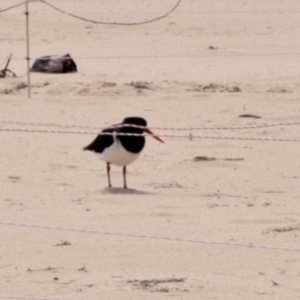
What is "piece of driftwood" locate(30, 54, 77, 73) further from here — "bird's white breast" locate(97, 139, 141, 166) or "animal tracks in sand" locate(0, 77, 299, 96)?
"bird's white breast" locate(97, 139, 141, 166)

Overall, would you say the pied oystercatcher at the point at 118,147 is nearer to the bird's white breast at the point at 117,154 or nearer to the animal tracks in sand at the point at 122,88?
the bird's white breast at the point at 117,154

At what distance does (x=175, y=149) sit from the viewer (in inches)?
452

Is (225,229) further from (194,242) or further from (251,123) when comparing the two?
(251,123)

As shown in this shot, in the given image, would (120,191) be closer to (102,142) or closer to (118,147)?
(118,147)

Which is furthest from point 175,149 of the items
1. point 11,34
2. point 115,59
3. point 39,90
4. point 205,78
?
point 11,34

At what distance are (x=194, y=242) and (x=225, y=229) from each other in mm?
512

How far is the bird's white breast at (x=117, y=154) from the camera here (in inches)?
374

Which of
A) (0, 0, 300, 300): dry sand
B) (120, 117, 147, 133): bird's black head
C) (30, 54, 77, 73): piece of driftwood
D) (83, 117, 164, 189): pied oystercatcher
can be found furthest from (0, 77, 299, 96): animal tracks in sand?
(83, 117, 164, 189): pied oystercatcher

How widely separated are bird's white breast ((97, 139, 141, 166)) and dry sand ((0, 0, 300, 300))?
268 mm

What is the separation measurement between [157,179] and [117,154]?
739 millimetres

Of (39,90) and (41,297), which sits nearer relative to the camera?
(41,297)

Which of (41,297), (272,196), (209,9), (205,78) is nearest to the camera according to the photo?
(41,297)

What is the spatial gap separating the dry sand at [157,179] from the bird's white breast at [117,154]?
0.27 m

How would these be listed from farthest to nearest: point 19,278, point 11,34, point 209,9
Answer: point 209,9 → point 11,34 → point 19,278
